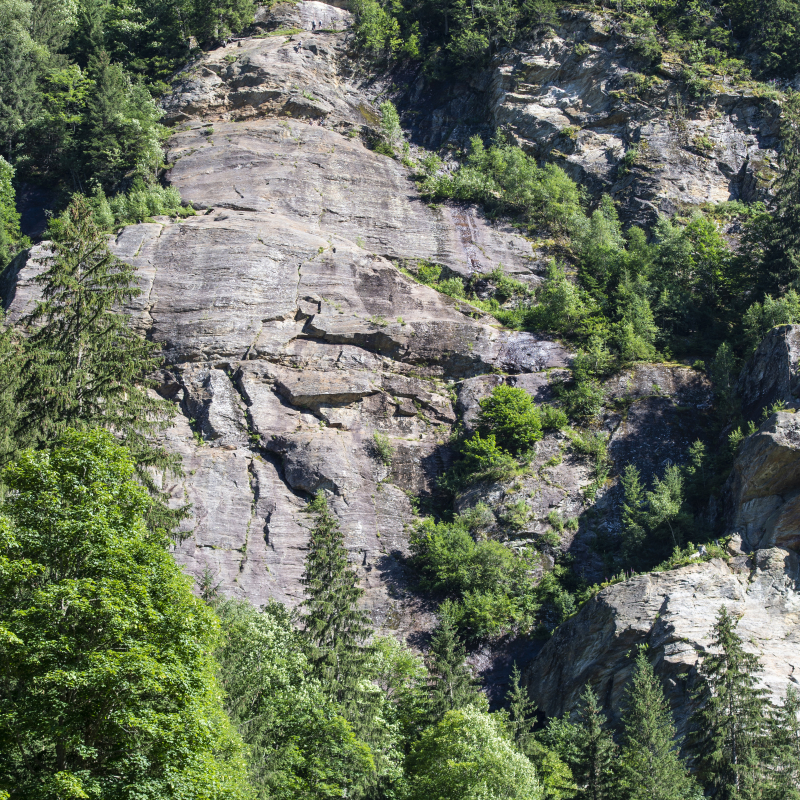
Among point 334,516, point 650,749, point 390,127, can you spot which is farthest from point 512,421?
point 390,127

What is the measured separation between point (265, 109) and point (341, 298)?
1666 cm

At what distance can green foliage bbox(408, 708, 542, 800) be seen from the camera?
17906mm

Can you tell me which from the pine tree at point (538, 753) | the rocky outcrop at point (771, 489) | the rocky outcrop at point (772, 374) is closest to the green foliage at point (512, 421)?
the rocky outcrop at point (771, 489)

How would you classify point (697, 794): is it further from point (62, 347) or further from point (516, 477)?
point (62, 347)

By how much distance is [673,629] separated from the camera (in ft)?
77.7

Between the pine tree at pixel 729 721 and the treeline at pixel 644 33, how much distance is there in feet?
127

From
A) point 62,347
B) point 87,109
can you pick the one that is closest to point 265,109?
point 87,109

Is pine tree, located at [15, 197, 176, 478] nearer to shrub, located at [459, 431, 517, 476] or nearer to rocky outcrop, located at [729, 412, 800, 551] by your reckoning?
shrub, located at [459, 431, 517, 476]

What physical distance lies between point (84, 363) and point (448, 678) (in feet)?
40.9

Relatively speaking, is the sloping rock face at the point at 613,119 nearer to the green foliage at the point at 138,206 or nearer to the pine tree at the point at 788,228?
the pine tree at the point at 788,228

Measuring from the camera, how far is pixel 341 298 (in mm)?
35594

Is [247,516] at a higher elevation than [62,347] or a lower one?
lower

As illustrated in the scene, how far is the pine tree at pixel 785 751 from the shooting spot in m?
19.1

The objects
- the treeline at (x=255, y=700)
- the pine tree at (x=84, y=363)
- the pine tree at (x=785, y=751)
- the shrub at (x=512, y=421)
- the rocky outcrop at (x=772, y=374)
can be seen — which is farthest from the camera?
the shrub at (x=512, y=421)
